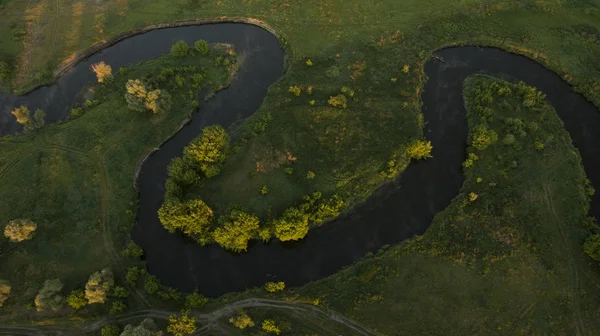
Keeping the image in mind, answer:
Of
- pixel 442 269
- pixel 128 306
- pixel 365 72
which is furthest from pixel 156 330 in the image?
pixel 365 72

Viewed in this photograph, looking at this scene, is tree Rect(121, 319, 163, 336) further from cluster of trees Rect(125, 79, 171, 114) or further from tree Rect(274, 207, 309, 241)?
cluster of trees Rect(125, 79, 171, 114)

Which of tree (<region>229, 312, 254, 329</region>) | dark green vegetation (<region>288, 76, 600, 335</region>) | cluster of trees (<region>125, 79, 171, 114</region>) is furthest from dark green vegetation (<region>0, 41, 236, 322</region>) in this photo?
dark green vegetation (<region>288, 76, 600, 335</region>)

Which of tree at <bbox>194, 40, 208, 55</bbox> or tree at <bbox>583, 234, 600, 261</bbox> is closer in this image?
tree at <bbox>583, 234, 600, 261</bbox>

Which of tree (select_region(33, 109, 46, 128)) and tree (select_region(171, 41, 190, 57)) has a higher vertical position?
tree (select_region(171, 41, 190, 57))

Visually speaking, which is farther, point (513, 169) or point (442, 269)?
point (513, 169)

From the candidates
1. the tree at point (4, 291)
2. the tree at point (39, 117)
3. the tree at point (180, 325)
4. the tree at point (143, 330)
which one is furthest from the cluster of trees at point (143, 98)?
the tree at point (180, 325)

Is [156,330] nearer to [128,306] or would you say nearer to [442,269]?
[128,306]

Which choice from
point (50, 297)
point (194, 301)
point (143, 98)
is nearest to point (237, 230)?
point (194, 301)
